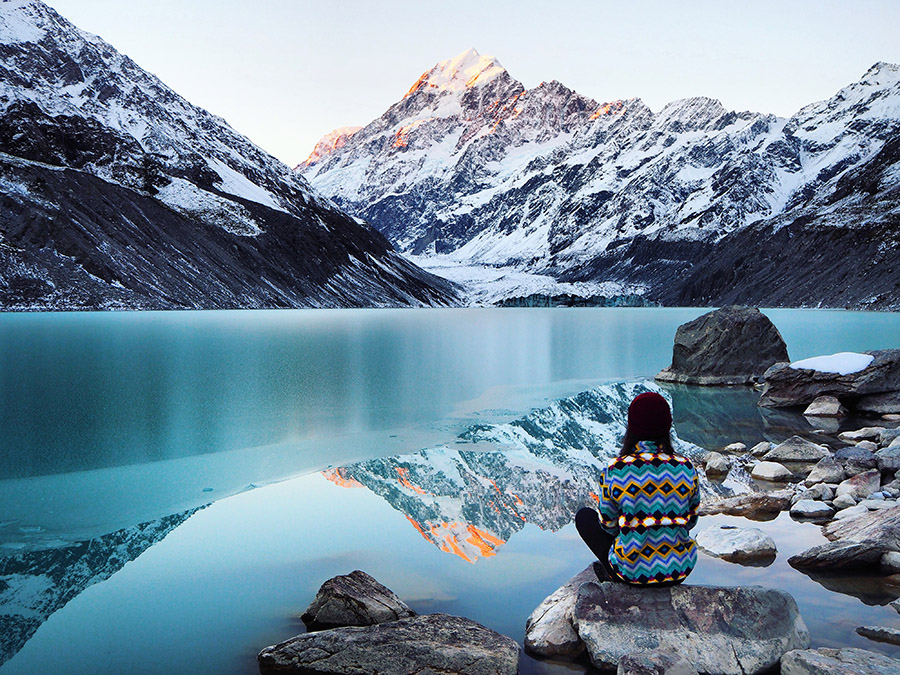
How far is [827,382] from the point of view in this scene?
21.7 metres

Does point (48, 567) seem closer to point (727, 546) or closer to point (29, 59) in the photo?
point (727, 546)

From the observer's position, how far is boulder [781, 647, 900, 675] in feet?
17.5

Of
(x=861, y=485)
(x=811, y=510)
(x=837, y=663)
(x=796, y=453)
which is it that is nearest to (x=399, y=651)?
(x=837, y=663)

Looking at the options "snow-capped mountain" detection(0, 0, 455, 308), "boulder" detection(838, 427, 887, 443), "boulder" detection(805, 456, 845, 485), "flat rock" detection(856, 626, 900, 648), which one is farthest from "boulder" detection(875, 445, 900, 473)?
"snow-capped mountain" detection(0, 0, 455, 308)

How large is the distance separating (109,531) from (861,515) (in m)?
10.6

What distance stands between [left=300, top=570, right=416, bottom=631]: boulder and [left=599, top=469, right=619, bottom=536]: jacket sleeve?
86.9 inches

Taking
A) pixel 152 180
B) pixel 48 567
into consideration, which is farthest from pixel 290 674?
pixel 152 180

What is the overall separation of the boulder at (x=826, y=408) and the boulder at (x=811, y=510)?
11.2m

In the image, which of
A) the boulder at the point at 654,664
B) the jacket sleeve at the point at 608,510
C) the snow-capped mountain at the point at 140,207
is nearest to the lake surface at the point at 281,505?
the boulder at the point at 654,664

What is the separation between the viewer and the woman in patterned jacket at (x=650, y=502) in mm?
6051

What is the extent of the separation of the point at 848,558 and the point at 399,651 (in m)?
5.54

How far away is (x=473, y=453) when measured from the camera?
15.2 meters

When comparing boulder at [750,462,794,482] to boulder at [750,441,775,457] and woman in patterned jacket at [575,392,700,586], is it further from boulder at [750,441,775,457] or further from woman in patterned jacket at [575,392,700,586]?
woman in patterned jacket at [575,392,700,586]

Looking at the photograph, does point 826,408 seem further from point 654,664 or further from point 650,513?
point 654,664
